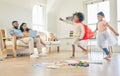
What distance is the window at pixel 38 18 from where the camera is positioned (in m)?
6.84

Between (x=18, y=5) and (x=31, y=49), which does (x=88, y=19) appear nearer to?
(x=18, y=5)

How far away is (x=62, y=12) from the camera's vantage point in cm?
764

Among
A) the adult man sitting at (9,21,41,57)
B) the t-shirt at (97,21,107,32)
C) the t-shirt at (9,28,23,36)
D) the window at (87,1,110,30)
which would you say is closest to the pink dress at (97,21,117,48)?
the t-shirt at (97,21,107,32)

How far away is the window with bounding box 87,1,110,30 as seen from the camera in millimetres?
6408

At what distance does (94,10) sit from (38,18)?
92.9 inches

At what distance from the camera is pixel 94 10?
6.81m

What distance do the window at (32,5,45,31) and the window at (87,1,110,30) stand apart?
199cm

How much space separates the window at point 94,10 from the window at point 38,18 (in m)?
1.99

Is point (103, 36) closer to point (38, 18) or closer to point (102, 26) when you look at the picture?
point (102, 26)

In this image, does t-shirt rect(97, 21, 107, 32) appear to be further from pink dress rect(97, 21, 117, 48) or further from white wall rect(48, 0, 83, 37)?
white wall rect(48, 0, 83, 37)

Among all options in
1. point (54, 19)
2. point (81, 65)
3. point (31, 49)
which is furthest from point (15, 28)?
point (54, 19)

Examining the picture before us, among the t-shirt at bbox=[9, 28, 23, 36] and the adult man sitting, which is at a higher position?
the t-shirt at bbox=[9, 28, 23, 36]

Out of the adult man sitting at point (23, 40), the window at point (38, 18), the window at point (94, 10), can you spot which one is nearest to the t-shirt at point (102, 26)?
the adult man sitting at point (23, 40)

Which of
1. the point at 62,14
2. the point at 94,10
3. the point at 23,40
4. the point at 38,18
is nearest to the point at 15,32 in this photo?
the point at 23,40
